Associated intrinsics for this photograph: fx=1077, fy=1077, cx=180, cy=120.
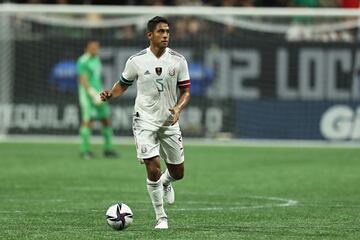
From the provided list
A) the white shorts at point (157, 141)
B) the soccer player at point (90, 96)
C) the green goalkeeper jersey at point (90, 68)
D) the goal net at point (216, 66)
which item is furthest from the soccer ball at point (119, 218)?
the goal net at point (216, 66)

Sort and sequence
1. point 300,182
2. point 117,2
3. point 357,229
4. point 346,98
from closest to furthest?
point 357,229 < point 300,182 < point 346,98 < point 117,2

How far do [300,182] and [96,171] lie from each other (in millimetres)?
4268

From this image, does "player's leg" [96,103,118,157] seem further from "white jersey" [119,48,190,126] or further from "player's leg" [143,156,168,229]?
"player's leg" [143,156,168,229]

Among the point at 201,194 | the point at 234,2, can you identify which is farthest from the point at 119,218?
the point at 234,2

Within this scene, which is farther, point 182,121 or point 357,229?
point 182,121

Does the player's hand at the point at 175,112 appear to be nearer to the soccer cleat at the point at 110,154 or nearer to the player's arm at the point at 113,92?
the player's arm at the point at 113,92

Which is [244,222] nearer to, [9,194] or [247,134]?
[9,194]

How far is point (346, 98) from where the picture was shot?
2686 centimetres

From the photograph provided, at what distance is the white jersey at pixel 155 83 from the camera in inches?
460

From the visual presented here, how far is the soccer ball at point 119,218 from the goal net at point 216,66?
16.1 meters

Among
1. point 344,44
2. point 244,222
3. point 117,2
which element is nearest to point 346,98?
point 344,44

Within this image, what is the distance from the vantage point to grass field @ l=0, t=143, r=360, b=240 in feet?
36.8

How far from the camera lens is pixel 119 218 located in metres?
11.2

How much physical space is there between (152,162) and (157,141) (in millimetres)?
390
